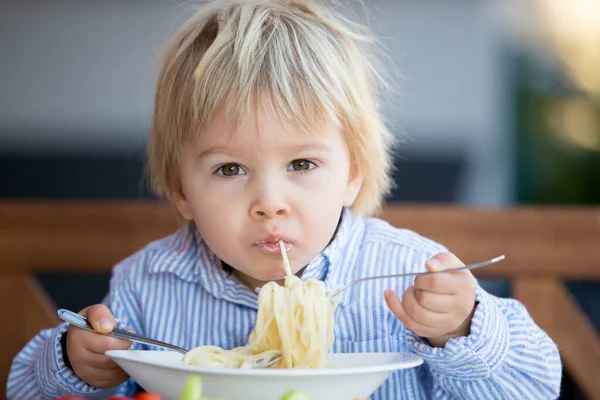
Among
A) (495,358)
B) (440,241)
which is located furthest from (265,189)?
(440,241)

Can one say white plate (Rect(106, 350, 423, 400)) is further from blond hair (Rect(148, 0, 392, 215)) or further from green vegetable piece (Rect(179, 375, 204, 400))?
blond hair (Rect(148, 0, 392, 215))

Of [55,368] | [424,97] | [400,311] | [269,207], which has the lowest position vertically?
[55,368]

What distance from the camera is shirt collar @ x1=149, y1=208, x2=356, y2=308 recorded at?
1.40 meters

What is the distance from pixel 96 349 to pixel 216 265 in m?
0.28

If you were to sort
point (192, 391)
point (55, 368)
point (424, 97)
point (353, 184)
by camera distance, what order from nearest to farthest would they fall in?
point (192, 391) → point (55, 368) → point (353, 184) → point (424, 97)

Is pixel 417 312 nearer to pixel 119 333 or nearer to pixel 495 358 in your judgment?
pixel 495 358

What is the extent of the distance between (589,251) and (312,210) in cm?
83

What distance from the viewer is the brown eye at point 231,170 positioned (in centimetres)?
125

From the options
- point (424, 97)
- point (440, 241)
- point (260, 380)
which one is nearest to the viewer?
point (260, 380)

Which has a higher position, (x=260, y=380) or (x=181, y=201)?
(x=181, y=201)

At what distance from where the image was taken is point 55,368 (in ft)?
4.20

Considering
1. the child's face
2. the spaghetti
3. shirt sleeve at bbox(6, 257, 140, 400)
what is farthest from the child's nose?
shirt sleeve at bbox(6, 257, 140, 400)

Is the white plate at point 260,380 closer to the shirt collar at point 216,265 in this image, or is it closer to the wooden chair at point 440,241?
the shirt collar at point 216,265

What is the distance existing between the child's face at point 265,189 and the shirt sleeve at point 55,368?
0.87 ft
